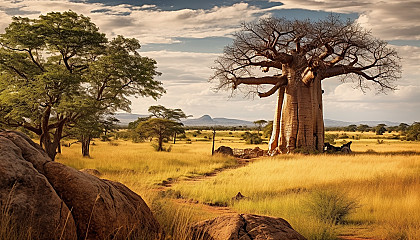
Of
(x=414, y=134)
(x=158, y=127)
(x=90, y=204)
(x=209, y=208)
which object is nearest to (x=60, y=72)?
(x=209, y=208)

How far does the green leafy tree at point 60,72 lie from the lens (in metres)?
16.2

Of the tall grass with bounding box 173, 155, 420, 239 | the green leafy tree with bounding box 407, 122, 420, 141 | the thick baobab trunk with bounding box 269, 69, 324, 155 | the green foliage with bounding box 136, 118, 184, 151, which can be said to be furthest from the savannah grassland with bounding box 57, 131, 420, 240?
the green leafy tree with bounding box 407, 122, 420, 141

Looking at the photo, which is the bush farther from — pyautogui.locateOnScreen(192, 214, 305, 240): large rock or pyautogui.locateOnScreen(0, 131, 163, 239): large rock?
pyautogui.locateOnScreen(0, 131, 163, 239): large rock

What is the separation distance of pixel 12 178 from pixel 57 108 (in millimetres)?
13497

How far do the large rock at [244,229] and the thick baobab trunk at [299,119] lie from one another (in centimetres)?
1936

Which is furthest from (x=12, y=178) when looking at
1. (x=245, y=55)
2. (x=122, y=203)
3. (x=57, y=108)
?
(x=245, y=55)

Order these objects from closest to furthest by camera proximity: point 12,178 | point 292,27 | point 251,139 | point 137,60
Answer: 1. point 12,178
2. point 137,60
3. point 292,27
4. point 251,139

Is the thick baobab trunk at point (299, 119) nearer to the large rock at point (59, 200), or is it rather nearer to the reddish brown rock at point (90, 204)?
the large rock at point (59, 200)

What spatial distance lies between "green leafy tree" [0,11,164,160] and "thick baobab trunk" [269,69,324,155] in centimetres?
976

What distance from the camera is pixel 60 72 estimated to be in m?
16.4

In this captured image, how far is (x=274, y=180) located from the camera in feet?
43.0

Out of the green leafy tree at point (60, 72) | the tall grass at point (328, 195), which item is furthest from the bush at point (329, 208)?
the green leafy tree at point (60, 72)

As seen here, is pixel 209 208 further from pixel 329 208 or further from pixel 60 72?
pixel 60 72

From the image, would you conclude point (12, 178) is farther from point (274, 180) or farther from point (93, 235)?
point (274, 180)
